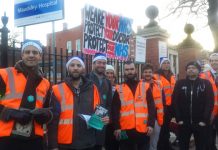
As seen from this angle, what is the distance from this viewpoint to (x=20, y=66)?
4105 millimetres

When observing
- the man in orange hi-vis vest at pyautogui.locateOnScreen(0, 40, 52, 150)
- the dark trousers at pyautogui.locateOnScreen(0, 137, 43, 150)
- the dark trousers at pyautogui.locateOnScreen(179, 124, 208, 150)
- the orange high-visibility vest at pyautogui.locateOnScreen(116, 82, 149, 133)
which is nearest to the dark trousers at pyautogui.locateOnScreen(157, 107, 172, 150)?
the dark trousers at pyautogui.locateOnScreen(179, 124, 208, 150)

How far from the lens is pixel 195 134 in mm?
6270

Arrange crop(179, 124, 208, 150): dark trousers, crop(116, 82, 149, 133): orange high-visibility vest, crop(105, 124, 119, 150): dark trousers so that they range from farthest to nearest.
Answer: crop(179, 124, 208, 150): dark trousers
crop(105, 124, 119, 150): dark trousers
crop(116, 82, 149, 133): orange high-visibility vest

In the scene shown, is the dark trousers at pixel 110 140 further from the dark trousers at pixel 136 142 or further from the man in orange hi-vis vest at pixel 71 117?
the man in orange hi-vis vest at pixel 71 117

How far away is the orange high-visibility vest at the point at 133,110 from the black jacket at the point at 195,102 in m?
1.01

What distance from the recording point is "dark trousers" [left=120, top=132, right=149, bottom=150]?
5.50 meters

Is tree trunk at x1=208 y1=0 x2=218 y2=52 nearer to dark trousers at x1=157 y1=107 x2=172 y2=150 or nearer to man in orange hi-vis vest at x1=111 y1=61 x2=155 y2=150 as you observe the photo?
dark trousers at x1=157 y1=107 x2=172 y2=150

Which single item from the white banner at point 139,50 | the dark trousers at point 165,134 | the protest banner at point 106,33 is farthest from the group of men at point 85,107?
the white banner at point 139,50

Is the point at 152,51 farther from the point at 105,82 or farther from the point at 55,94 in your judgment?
the point at 55,94

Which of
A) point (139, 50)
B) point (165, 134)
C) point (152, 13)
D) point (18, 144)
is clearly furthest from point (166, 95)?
point (18, 144)

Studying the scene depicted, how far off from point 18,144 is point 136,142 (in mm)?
2209

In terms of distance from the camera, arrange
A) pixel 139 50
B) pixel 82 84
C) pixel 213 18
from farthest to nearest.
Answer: pixel 213 18
pixel 139 50
pixel 82 84

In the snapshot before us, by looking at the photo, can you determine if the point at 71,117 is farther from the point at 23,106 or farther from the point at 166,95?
the point at 166,95

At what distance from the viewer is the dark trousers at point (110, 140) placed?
6059 mm
